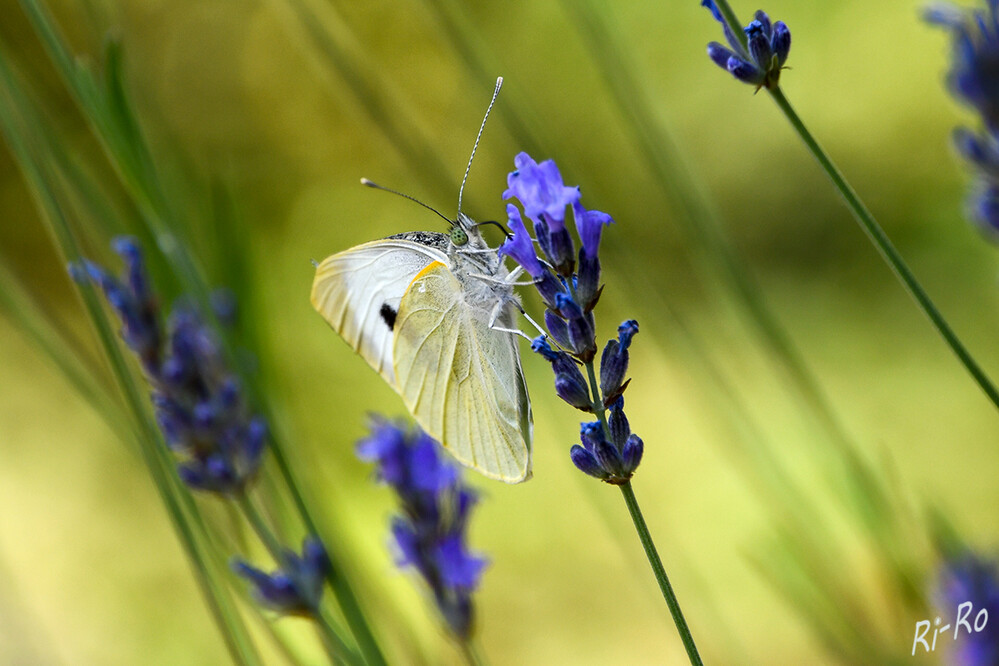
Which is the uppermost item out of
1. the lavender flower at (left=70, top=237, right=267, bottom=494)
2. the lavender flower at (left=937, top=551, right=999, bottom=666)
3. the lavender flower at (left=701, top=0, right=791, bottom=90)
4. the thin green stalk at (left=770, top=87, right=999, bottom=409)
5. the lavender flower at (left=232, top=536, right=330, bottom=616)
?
the lavender flower at (left=70, top=237, right=267, bottom=494)

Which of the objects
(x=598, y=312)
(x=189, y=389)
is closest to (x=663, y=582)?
(x=189, y=389)

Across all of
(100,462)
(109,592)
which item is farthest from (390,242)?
(100,462)

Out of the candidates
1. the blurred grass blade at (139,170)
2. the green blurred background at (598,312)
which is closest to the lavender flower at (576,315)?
Result: the blurred grass blade at (139,170)

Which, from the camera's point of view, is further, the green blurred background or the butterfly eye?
the green blurred background

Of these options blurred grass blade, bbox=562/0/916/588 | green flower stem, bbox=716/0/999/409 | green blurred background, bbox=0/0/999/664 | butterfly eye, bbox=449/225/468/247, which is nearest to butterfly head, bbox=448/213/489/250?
butterfly eye, bbox=449/225/468/247

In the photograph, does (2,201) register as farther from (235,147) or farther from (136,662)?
(136,662)

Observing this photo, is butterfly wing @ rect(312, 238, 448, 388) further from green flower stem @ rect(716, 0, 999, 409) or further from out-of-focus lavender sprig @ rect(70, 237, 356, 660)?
green flower stem @ rect(716, 0, 999, 409)
